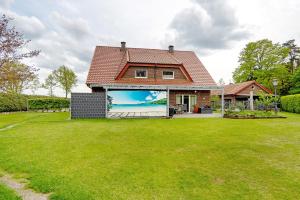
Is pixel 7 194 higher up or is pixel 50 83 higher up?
pixel 50 83

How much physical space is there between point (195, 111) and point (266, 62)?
2422 cm

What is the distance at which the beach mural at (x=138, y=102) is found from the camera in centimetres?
1694

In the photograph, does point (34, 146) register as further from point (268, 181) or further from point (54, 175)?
point (268, 181)

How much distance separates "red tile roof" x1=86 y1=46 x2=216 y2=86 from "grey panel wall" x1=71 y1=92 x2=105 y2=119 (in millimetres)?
2480

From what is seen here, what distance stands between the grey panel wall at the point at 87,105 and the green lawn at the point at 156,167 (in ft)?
26.0

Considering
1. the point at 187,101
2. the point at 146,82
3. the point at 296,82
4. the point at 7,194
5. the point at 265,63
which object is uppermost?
the point at 265,63

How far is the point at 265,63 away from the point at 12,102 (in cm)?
3889

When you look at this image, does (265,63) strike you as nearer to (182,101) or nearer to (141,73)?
(182,101)

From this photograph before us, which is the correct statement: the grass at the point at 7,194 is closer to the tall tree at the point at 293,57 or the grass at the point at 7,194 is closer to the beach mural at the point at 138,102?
the beach mural at the point at 138,102

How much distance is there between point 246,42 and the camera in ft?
134

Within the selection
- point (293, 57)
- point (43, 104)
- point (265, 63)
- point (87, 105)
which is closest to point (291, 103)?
point (265, 63)

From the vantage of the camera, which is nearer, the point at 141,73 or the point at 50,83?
the point at 141,73

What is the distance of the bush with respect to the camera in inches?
899

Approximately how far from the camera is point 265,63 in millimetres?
38344
